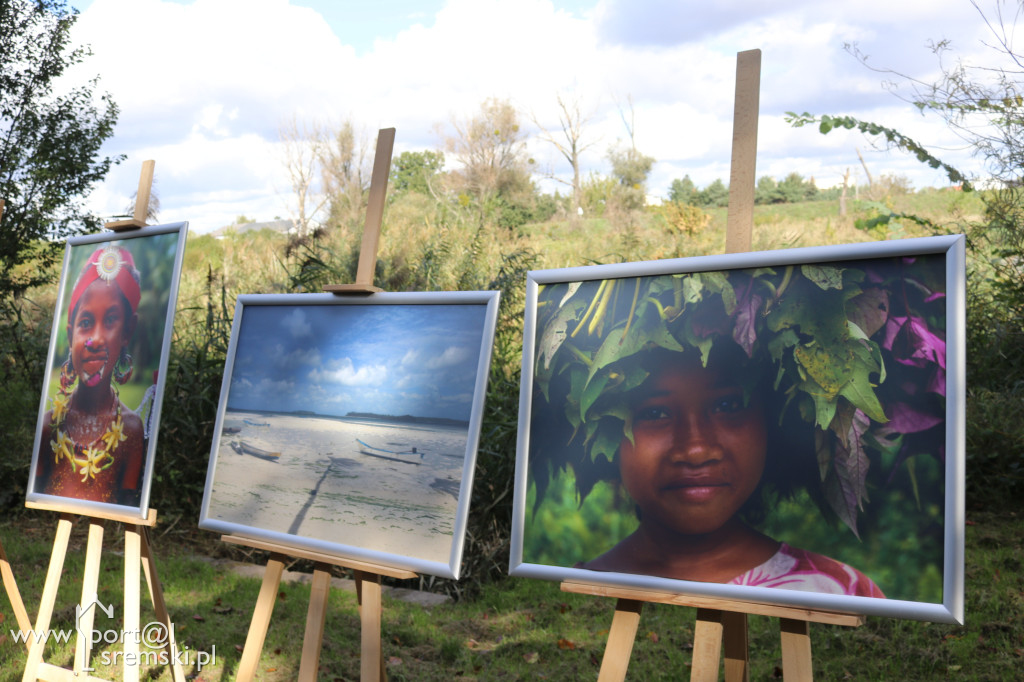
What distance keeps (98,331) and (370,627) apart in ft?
5.15

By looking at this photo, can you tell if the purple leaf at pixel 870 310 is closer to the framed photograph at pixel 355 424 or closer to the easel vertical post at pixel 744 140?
the easel vertical post at pixel 744 140

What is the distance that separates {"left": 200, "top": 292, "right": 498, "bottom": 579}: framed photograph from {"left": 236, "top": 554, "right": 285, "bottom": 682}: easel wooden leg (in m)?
→ 0.08

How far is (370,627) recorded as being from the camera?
207 centimetres

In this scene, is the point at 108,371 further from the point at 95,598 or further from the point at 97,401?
the point at 95,598

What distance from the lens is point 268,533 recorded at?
233 cm

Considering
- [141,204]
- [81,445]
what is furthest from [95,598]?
[141,204]

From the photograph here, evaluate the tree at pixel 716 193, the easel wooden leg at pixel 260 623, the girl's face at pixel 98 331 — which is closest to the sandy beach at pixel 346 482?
the easel wooden leg at pixel 260 623

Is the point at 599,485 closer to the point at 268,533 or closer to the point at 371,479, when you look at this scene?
the point at 371,479

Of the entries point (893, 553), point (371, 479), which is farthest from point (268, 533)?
point (893, 553)

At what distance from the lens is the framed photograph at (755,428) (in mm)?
1566

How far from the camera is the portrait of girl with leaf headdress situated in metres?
1.59

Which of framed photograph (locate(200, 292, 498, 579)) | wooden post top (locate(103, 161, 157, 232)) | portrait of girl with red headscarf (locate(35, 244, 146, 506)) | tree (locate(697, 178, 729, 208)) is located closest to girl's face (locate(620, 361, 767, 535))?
framed photograph (locate(200, 292, 498, 579))

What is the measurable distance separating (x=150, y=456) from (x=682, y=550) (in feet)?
5.79

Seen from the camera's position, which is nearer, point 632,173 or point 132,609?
point 132,609
